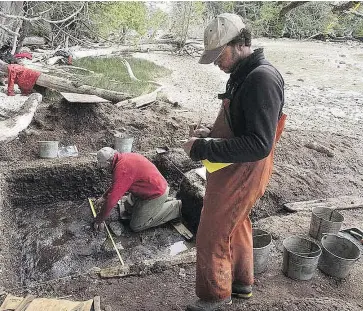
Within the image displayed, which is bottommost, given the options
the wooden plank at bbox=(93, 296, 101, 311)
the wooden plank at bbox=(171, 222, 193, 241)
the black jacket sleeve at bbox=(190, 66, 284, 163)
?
the wooden plank at bbox=(171, 222, 193, 241)

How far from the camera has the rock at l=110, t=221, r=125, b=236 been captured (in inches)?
231

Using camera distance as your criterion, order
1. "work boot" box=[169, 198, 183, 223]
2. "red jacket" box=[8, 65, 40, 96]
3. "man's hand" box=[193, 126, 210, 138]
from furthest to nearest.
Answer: "red jacket" box=[8, 65, 40, 96]
"work boot" box=[169, 198, 183, 223]
"man's hand" box=[193, 126, 210, 138]

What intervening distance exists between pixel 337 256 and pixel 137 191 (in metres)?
2.89

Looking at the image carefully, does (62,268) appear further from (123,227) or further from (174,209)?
(174,209)

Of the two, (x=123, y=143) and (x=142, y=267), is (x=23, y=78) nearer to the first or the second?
(x=123, y=143)

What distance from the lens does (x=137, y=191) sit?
18.3ft

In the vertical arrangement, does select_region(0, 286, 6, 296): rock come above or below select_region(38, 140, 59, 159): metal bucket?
below

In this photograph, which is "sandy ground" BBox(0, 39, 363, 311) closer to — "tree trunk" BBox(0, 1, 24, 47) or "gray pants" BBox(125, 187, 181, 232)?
"gray pants" BBox(125, 187, 181, 232)

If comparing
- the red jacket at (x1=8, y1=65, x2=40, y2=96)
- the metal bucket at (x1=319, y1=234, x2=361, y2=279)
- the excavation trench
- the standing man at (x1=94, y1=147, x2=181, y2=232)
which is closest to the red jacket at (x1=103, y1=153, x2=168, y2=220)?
the standing man at (x1=94, y1=147, x2=181, y2=232)

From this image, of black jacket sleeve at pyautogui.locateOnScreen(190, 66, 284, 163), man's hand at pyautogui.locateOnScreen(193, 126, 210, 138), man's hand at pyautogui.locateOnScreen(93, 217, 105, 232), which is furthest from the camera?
man's hand at pyautogui.locateOnScreen(93, 217, 105, 232)

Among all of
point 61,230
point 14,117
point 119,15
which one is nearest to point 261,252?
point 61,230

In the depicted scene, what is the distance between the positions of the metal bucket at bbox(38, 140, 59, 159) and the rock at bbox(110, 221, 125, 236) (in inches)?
66.0

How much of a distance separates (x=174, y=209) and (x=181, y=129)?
2.41 metres

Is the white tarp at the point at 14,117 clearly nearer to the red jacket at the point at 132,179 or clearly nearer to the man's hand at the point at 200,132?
the red jacket at the point at 132,179
